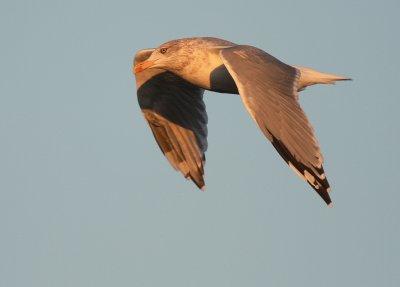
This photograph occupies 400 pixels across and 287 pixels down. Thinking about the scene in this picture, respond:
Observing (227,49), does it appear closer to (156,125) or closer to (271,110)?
(271,110)

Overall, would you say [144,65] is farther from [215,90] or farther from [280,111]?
[280,111]

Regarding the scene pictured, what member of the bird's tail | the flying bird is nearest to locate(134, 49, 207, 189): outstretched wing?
the flying bird

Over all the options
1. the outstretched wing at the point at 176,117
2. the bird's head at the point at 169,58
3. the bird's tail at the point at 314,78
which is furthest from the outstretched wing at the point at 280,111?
the outstretched wing at the point at 176,117

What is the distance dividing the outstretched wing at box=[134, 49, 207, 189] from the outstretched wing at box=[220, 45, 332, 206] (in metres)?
3.24

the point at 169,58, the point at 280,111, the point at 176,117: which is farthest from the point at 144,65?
the point at 280,111

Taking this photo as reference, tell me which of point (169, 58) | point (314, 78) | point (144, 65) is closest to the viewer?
point (314, 78)

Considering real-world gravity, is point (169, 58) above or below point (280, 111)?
above

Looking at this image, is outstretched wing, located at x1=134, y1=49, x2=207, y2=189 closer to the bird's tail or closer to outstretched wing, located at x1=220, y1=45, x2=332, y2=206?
the bird's tail

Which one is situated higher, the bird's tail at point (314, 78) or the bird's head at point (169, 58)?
the bird's head at point (169, 58)

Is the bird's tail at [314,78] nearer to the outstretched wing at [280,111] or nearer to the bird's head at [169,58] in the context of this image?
the outstretched wing at [280,111]

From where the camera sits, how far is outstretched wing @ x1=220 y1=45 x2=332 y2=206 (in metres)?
12.2

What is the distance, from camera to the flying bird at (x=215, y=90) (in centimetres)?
1243

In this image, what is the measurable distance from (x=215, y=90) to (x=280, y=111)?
2690mm

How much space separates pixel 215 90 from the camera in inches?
605
